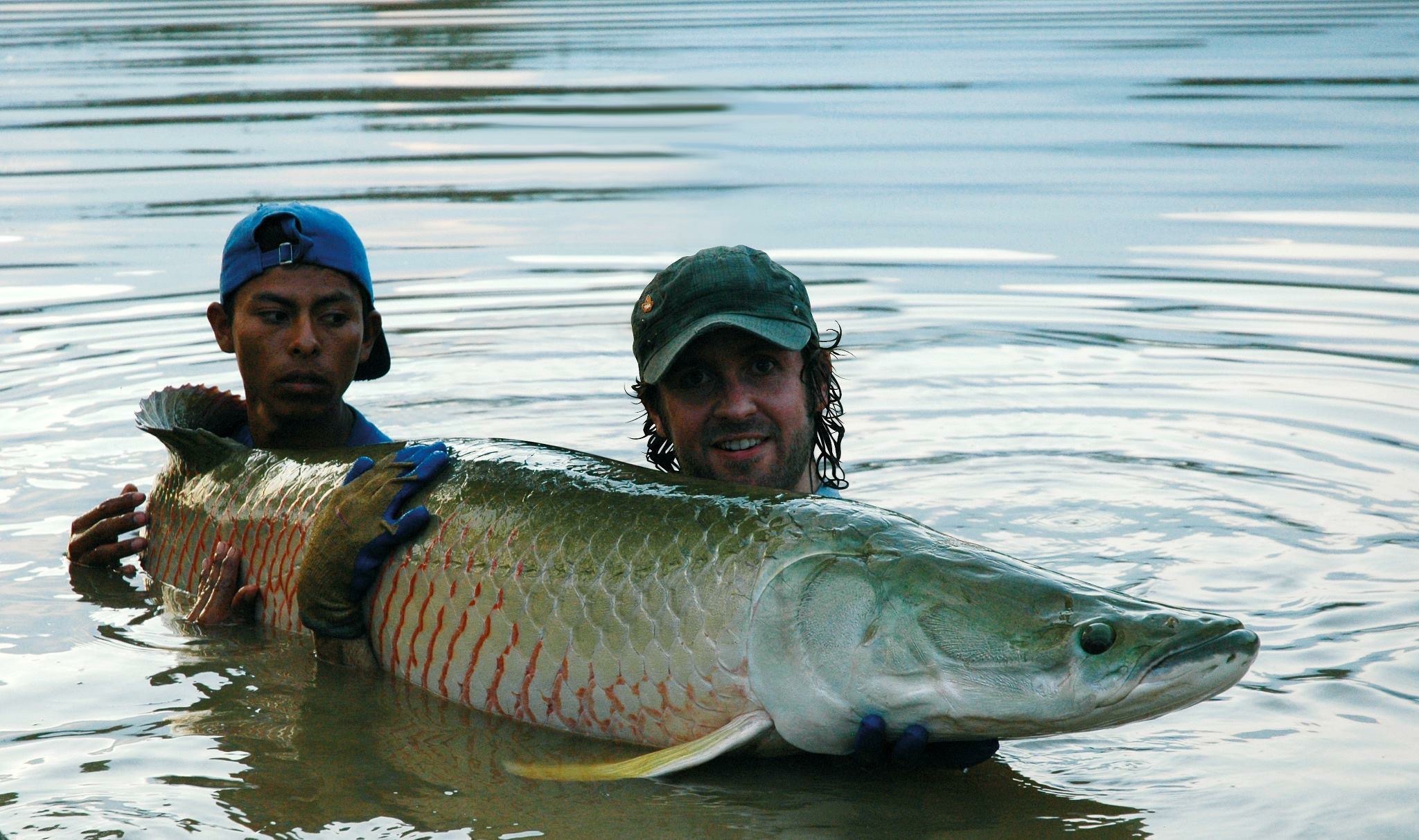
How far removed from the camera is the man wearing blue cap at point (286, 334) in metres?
5.58

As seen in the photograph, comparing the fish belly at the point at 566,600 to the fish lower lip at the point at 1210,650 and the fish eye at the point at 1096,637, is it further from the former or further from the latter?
the fish lower lip at the point at 1210,650

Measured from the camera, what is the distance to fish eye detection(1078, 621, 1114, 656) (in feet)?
11.3

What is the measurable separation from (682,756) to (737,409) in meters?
1.30

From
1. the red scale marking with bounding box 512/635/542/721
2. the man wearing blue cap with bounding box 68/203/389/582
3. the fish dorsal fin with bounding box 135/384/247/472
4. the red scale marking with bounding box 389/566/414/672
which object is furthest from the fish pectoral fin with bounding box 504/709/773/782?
the man wearing blue cap with bounding box 68/203/389/582

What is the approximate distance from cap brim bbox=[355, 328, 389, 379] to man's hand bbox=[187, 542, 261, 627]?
1.20m

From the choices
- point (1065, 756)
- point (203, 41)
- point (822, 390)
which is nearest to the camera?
point (1065, 756)

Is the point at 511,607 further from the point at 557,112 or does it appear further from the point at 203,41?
the point at 203,41

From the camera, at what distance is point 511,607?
13.7 feet

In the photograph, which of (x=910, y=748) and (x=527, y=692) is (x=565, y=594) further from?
(x=910, y=748)

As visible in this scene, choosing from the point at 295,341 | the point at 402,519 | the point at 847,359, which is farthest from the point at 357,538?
the point at 847,359

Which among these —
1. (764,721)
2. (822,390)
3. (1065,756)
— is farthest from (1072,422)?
(764,721)

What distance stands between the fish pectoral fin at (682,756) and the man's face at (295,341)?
7.21ft

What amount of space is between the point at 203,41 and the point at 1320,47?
17808 millimetres

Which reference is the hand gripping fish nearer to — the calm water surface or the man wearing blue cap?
the calm water surface
